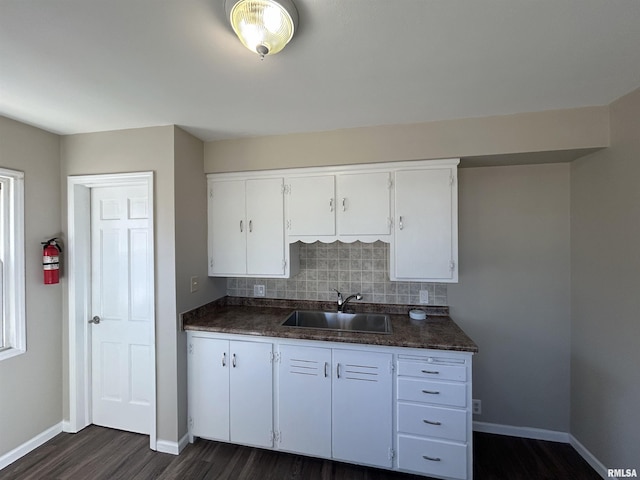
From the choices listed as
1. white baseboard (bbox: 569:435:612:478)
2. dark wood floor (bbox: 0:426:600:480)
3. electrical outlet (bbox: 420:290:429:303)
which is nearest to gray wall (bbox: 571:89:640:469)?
white baseboard (bbox: 569:435:612:478)

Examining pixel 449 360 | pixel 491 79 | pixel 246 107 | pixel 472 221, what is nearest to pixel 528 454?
pixel 449 360

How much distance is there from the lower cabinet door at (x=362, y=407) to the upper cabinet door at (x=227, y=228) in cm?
119

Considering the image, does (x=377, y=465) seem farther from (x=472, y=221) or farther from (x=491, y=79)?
(x=491, y=79)

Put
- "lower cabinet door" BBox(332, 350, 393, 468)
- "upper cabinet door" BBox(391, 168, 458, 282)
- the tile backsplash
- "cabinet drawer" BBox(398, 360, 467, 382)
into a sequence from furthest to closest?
the tile backsplash
"upper cabinet door" BBox(391, 168, 458, 282)
"lower cabinet door" BBox(332, 350, 393, 468)
"cabinet drawer" BBox(398, 360, 467, 382)

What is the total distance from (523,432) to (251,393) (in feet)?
7.43

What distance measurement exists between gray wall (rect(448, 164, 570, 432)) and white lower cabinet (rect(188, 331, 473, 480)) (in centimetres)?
77

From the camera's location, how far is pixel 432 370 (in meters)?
1.79

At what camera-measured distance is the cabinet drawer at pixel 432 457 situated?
1.74 meters

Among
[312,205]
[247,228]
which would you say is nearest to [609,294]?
[312,205]

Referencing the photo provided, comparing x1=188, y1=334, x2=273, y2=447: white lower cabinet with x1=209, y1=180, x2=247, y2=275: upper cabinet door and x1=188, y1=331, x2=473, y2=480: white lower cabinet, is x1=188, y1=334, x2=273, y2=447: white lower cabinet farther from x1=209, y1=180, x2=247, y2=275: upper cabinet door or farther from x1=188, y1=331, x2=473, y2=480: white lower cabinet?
x1=209, y1=180, x2=247, y2=275: upper cabinet door

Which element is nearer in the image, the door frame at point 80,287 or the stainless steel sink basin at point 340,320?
the door frame at point 80,287

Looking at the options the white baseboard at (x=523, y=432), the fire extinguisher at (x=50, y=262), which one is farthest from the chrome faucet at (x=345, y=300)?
the fire extinguisher at (x=50, y=262)

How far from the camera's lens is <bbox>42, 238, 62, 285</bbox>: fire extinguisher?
6.95ft

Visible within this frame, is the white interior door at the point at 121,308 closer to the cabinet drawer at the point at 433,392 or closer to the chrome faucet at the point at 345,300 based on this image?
the chrome faucet at the point at 345,300
